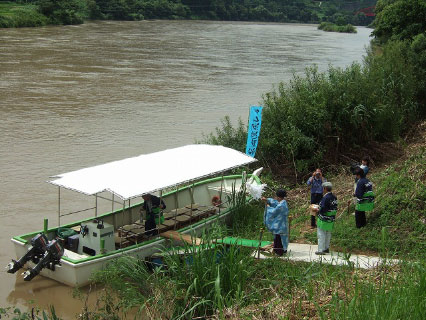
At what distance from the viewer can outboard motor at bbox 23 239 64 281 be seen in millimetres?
8719

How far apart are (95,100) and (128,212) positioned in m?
14.1

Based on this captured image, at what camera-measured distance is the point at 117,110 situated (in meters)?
22.5

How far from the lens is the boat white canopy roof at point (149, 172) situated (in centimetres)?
891

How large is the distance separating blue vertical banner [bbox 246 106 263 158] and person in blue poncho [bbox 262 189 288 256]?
4.46m

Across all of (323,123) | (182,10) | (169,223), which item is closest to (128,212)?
(169,223)

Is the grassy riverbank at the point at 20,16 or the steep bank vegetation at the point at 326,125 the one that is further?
the grassy riverbank at the point at 20,16

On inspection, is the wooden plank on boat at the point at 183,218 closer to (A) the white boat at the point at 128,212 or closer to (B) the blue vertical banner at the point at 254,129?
(A) the white boat at the point at 128,212

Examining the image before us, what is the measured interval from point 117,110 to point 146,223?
44.1 feet

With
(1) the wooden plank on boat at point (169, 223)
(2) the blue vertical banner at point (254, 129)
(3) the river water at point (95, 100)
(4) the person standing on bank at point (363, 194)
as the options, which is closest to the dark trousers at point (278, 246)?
(4) the person standing on bank at point (363, 194)

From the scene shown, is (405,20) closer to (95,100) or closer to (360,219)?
(95,100)

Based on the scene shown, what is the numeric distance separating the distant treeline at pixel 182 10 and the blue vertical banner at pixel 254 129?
3993 centimetres

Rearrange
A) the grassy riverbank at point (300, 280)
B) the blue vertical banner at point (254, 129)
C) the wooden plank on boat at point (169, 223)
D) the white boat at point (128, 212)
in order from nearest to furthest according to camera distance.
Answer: the grassy riverbank at point (300, 280), the white boat at point (128, 212), the wooden plank on boat at point (169, 223), the blue vertical banner at point (254, 129)

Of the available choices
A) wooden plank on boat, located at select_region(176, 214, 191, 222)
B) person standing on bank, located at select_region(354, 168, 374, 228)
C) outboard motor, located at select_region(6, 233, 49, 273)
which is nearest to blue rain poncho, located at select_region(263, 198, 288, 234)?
person standing on bank, located at select_region(354, 168, 374, 228)

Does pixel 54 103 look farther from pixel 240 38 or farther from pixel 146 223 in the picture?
pixel 240 38
